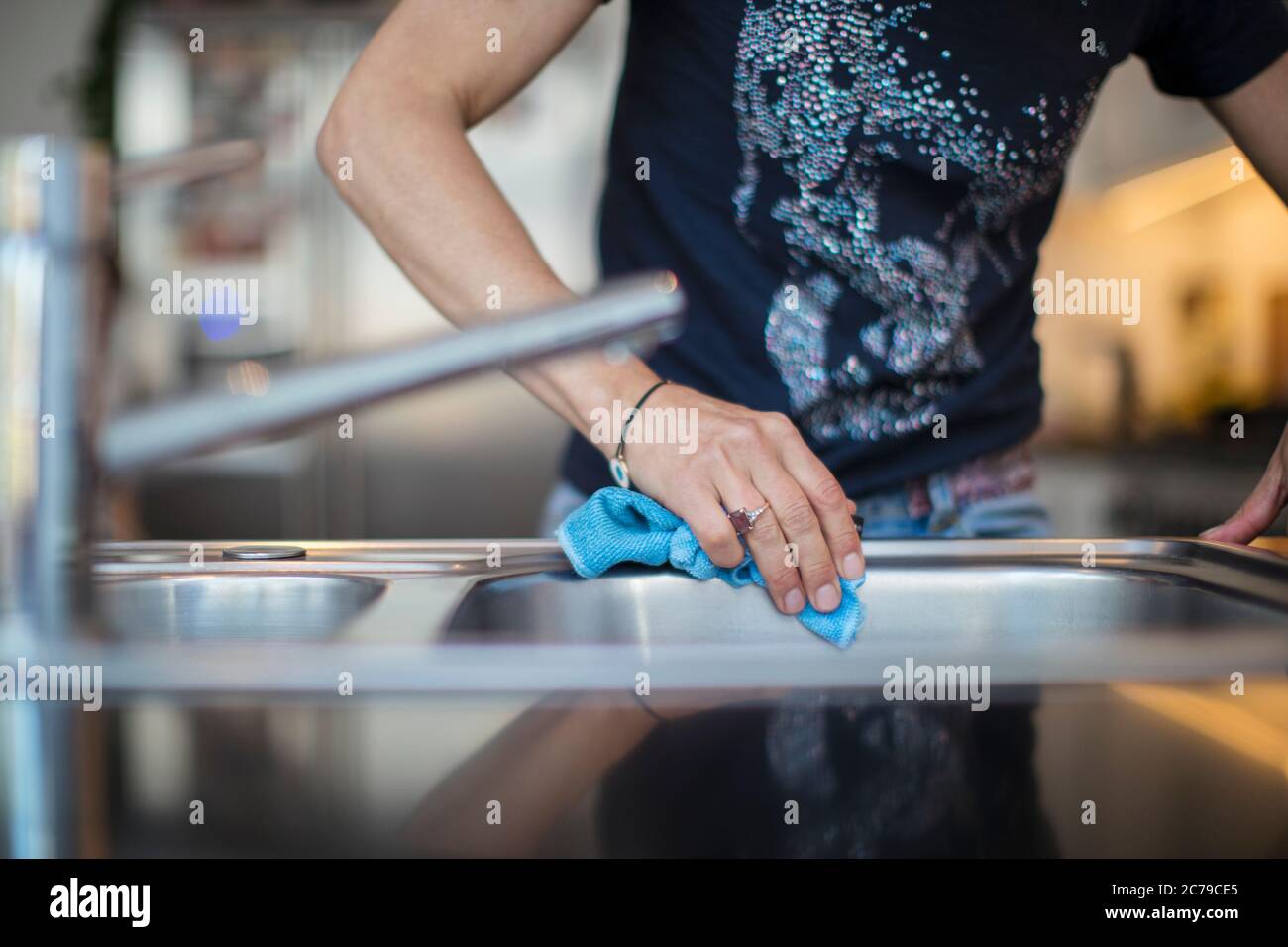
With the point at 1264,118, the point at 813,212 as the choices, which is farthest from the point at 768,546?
the point at 1264,118

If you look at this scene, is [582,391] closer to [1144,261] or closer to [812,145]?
[812,145]

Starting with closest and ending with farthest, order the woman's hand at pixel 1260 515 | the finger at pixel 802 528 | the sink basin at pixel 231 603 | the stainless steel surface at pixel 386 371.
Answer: the stainless steel surface at pixel 386 371 < the finger at pixel 802 528 < the sink basin at pixel 231 603 < the woman's hand at pixel 1260 515

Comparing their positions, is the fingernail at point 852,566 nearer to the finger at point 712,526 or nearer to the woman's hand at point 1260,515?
the finger at point 712,526

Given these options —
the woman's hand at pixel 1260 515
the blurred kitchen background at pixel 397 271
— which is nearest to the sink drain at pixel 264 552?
the woman's hand at pixel 1260 515

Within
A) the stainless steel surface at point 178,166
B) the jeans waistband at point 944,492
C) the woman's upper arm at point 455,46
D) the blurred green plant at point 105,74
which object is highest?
the blurred green plant at point 105,74

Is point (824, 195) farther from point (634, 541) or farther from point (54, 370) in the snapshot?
point (54, 370)

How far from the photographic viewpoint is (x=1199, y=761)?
416 mm

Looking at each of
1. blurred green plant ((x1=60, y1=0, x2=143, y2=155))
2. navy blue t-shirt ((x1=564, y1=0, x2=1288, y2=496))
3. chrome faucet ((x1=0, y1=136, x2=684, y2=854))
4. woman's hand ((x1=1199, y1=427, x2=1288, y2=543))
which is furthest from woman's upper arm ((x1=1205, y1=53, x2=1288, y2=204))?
blurred green plant ((x1=60, y1=0, x2=143, y2=155))

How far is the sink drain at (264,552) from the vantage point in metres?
0.75

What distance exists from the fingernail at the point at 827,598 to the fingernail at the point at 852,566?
1cm

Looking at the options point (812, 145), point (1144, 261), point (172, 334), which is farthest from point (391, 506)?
point (812, 145)

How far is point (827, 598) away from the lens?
2.00 feet

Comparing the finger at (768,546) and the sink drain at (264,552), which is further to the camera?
the sink drain at (264,552)

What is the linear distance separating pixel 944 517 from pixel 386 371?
2.10ft
